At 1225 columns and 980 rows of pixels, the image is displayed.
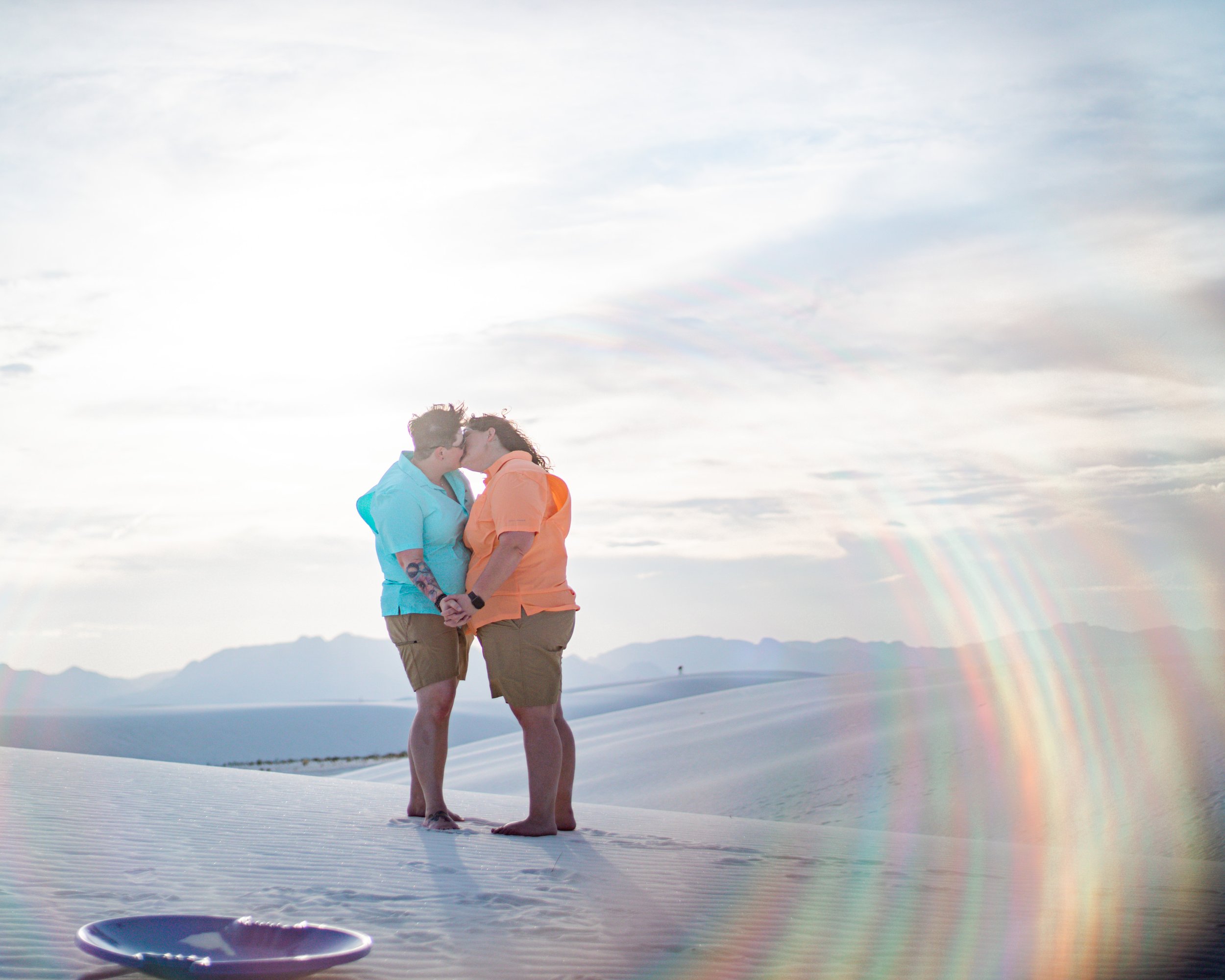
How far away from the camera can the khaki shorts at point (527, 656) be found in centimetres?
486

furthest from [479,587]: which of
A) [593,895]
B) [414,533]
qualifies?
[593,895]

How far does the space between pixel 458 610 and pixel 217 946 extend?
2.38m

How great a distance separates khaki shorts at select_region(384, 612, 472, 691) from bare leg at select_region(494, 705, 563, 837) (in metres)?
0.45

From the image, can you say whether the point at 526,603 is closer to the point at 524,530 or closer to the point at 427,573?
the point at 524,530

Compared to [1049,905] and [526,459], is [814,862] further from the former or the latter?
[526,459]

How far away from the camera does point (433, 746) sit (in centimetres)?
504

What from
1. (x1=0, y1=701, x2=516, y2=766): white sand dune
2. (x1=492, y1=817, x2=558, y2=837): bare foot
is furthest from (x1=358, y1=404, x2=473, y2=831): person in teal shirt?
(x1=0, y1=701, x2=516, y2=766): white sand dune

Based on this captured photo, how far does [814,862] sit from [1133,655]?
27.8ft

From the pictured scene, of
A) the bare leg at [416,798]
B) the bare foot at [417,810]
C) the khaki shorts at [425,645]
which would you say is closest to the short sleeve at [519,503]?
the khaki shorts at [425,645]

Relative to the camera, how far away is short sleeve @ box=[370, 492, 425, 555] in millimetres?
5066

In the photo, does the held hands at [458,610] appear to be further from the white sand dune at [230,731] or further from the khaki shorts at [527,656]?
the white sand dune at [230,731]

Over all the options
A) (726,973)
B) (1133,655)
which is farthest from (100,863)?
(1133,655)

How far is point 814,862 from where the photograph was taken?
15.5 ft

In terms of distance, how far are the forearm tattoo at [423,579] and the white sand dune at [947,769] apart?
3549 millimetres
